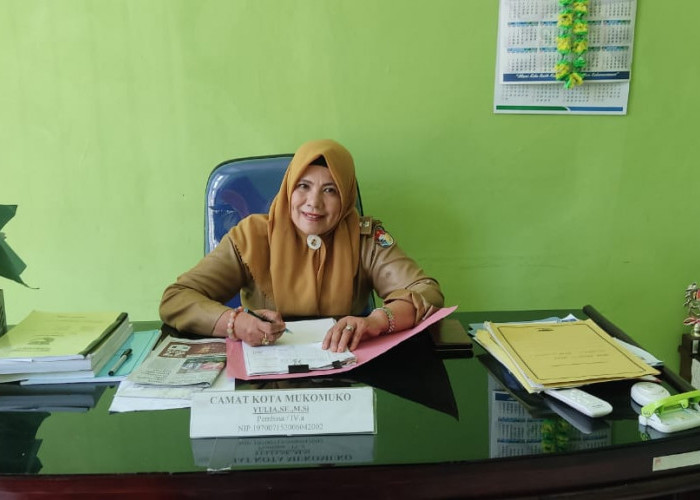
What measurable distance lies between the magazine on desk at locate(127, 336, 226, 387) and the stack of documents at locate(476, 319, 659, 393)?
1.76ft

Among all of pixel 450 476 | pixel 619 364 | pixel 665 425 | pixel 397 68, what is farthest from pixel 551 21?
pixel 450 476

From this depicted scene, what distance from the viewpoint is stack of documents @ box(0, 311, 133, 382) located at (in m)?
1.01

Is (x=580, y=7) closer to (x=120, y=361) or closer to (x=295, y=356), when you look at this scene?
(x=295, y=356)

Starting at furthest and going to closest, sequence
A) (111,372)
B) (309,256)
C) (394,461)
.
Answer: (309,256) → (111,372) → (394,461)

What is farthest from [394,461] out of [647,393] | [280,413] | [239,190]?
[239,190]

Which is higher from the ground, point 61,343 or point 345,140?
point 345,140

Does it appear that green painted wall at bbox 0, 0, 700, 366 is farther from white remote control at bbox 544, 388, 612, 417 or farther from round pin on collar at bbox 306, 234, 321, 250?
white remote control at bbox 544, 388, 612, 417

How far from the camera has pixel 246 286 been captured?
1.58 meters

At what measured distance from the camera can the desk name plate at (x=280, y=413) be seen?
0.83 m

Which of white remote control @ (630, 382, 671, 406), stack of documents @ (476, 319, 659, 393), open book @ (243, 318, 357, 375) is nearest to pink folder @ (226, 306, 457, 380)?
open book @ (243, 318, 357, 375)

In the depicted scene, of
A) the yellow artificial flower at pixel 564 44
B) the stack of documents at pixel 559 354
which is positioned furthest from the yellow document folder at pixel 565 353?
the yellow artificial flower at pixel 564 44

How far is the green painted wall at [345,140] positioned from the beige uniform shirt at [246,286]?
52 cm

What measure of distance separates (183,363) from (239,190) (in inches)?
29.1

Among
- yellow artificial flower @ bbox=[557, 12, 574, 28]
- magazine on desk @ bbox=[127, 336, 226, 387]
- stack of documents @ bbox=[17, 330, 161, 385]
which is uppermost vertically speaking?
yellow artificial flower @ bbox=[557, 12, 574, 28]
